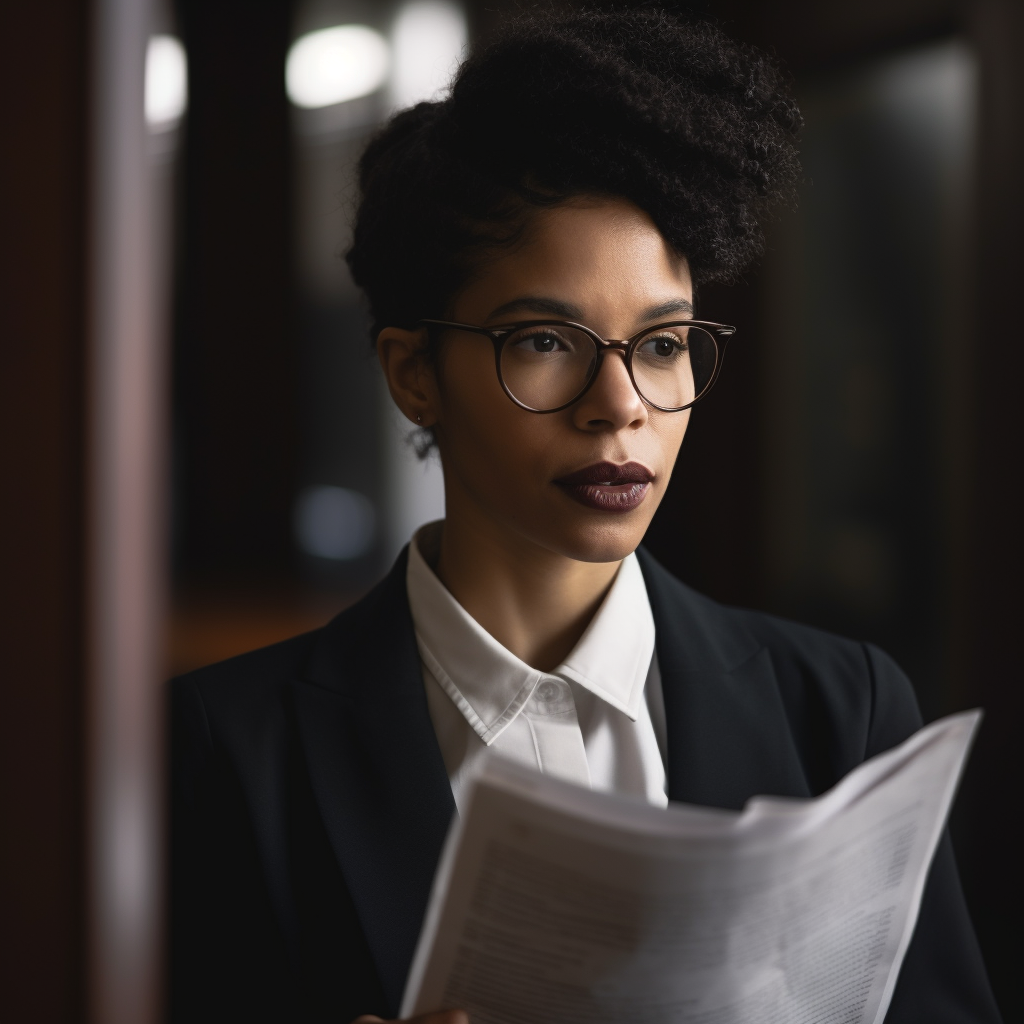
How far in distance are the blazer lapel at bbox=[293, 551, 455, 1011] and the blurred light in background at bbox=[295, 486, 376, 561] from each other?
8.65 ft

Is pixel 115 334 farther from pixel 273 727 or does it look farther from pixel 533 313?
pixel 273 727

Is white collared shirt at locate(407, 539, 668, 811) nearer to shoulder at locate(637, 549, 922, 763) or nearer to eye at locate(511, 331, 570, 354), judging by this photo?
shoulder at locate(637, 549, 922, 763)

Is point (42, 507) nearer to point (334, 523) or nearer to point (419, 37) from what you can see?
point (334, 523)

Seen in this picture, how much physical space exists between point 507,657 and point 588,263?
389mm

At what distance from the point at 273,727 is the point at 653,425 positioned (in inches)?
18.9

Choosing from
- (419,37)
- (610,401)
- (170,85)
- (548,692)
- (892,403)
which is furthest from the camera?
(419,37)

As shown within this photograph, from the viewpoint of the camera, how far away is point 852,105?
231cm

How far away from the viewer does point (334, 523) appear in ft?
12.2

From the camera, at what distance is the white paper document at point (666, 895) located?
62cm

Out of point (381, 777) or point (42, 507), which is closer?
point (42, 507)

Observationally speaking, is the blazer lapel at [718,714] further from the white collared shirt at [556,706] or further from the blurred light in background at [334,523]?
the blurred light in background at [334,523]

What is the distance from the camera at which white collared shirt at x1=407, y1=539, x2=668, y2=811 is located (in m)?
0.99

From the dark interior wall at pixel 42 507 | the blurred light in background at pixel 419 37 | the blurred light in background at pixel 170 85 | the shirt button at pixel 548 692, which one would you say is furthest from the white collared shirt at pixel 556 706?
the blurred light in background at pixel 419 37

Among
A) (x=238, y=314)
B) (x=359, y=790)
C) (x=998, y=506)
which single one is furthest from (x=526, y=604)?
(x=238, y=314)
